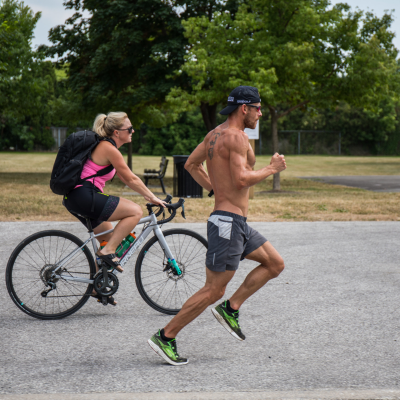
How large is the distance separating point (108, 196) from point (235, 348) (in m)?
1.58

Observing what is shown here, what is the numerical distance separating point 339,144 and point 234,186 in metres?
52.6

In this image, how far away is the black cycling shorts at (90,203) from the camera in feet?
14.2

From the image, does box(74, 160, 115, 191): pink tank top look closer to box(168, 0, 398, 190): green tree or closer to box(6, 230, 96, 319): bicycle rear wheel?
box(6, 230, 96, 319): bicycle rear wheel

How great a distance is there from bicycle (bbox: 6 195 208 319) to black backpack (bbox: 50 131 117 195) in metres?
0.44

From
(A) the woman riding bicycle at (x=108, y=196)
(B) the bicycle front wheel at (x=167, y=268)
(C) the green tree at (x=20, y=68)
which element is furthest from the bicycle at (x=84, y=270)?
(C) the green tree at (x=20, y=68)

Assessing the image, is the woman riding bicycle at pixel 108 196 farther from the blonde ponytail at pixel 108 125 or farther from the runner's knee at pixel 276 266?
the runner's knee at pixel 276 266

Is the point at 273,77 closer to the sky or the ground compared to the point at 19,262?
closer to the sky

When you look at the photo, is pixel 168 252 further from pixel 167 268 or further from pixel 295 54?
pixel 295 54

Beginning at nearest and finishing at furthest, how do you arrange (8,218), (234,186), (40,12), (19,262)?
1. (234,186)
2. (19,262)
3. (8,218)
4. (40,12)

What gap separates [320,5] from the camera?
18.0 meters

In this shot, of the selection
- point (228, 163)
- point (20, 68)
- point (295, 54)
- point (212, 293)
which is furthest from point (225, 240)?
point (20, 68)

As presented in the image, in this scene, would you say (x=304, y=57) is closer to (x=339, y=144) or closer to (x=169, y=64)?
(x=169, y=64)

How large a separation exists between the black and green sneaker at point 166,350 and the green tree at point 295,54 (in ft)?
45.4

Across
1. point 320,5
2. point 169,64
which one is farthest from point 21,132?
point 320,5
